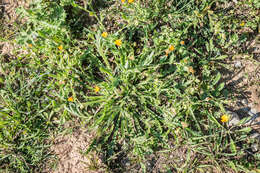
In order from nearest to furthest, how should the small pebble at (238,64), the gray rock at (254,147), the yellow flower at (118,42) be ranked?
the yellow flower at (118,42)
the gray rock at (254,147)
the small pebble at (238,64)

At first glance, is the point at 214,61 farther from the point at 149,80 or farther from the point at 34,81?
the point at 34,81

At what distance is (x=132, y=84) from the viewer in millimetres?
2713

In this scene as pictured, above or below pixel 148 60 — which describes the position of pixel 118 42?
above

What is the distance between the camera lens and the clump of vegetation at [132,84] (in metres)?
2.63

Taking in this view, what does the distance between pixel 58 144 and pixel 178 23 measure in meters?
2.27

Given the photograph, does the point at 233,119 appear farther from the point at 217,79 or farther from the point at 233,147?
the point at 217,79

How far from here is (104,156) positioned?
2664 millimetres

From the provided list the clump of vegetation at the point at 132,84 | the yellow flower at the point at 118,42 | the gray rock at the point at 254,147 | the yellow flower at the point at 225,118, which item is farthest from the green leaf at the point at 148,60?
the gray rock at the point at 254,147

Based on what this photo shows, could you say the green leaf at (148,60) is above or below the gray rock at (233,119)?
above

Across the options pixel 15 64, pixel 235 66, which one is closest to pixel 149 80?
pixel 235 66

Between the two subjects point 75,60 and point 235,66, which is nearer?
point 75,60

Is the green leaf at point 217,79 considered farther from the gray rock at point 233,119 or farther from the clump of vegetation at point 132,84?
the gray rock at point 233,119

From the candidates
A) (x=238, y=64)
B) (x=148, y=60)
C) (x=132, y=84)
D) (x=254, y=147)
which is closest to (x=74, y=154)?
(x=132, y=84)

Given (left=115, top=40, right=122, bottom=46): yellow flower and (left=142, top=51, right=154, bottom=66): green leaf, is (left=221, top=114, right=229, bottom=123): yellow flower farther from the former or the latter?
(left=115, top=40, right=122, bottom=46): yellow flower
